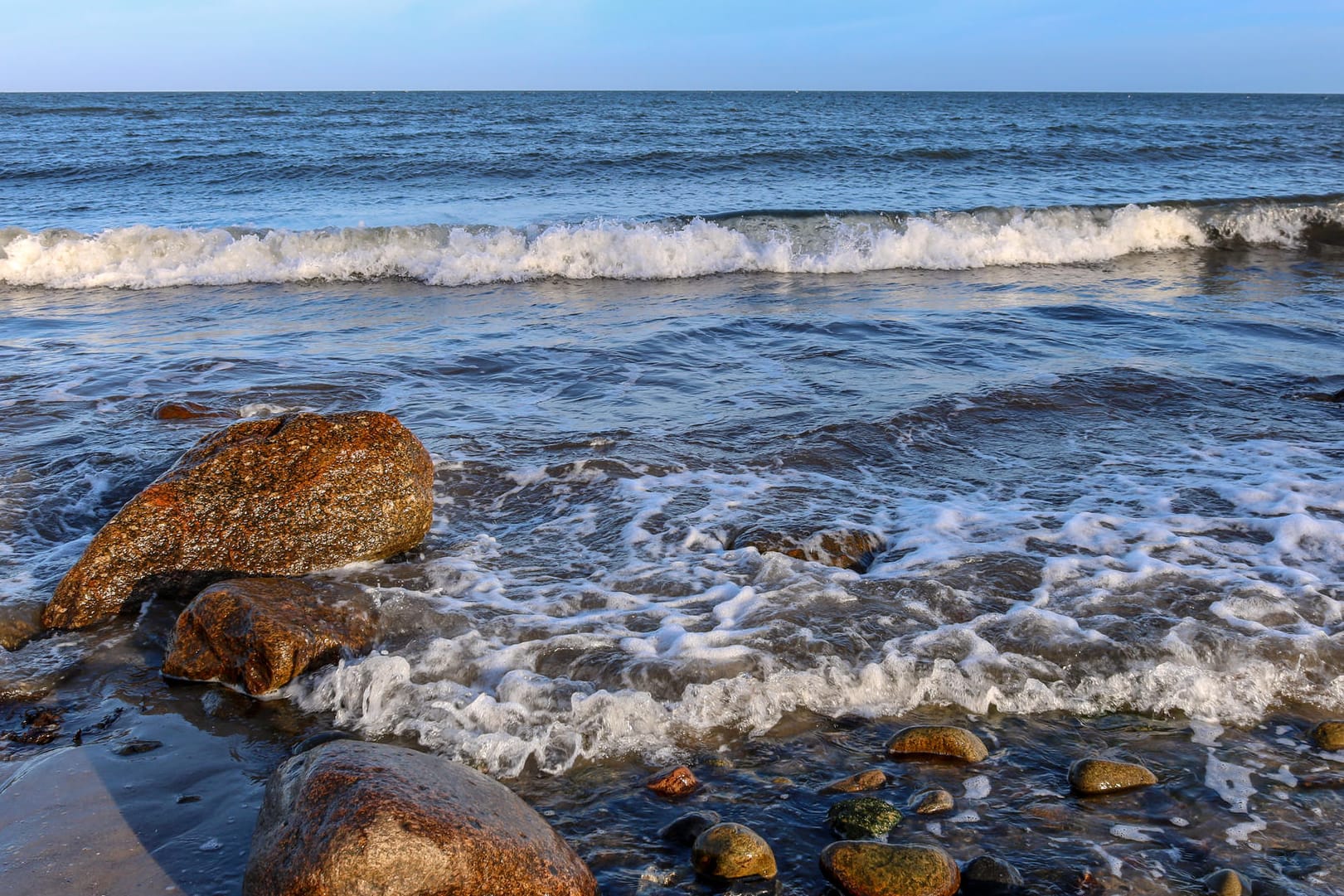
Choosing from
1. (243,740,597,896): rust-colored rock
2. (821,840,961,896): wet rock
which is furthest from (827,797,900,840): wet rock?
(243,740,597,896): rust-colored rock

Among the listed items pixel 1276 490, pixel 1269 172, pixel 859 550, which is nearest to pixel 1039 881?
pixel 859 550

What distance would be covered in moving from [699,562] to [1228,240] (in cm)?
1344

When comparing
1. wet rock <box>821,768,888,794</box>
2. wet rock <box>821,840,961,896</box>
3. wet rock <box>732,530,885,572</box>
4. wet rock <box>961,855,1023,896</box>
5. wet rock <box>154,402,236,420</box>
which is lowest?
wet rock <box>821,768,888,794</box>

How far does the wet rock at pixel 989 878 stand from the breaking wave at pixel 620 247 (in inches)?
401

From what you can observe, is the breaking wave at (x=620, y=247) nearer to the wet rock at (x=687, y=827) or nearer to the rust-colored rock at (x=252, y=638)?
the rust-colored rock at (x=252, y=638)

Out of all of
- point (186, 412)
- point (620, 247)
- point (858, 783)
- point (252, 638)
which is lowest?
point (858, 783)

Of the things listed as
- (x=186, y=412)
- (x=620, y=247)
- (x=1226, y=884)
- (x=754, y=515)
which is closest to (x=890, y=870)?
(x=1226, y=884)

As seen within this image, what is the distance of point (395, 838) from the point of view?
2.35 m

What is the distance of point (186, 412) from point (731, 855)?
532cm

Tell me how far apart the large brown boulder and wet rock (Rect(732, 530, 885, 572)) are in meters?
1.59

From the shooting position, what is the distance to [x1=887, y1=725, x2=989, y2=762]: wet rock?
10.3 ft

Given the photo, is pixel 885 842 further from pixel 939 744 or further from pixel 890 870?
pixel 939 744

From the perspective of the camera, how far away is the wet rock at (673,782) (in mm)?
2984

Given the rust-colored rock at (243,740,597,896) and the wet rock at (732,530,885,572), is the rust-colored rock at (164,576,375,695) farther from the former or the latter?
the wet rock at (732,530,885,572)
